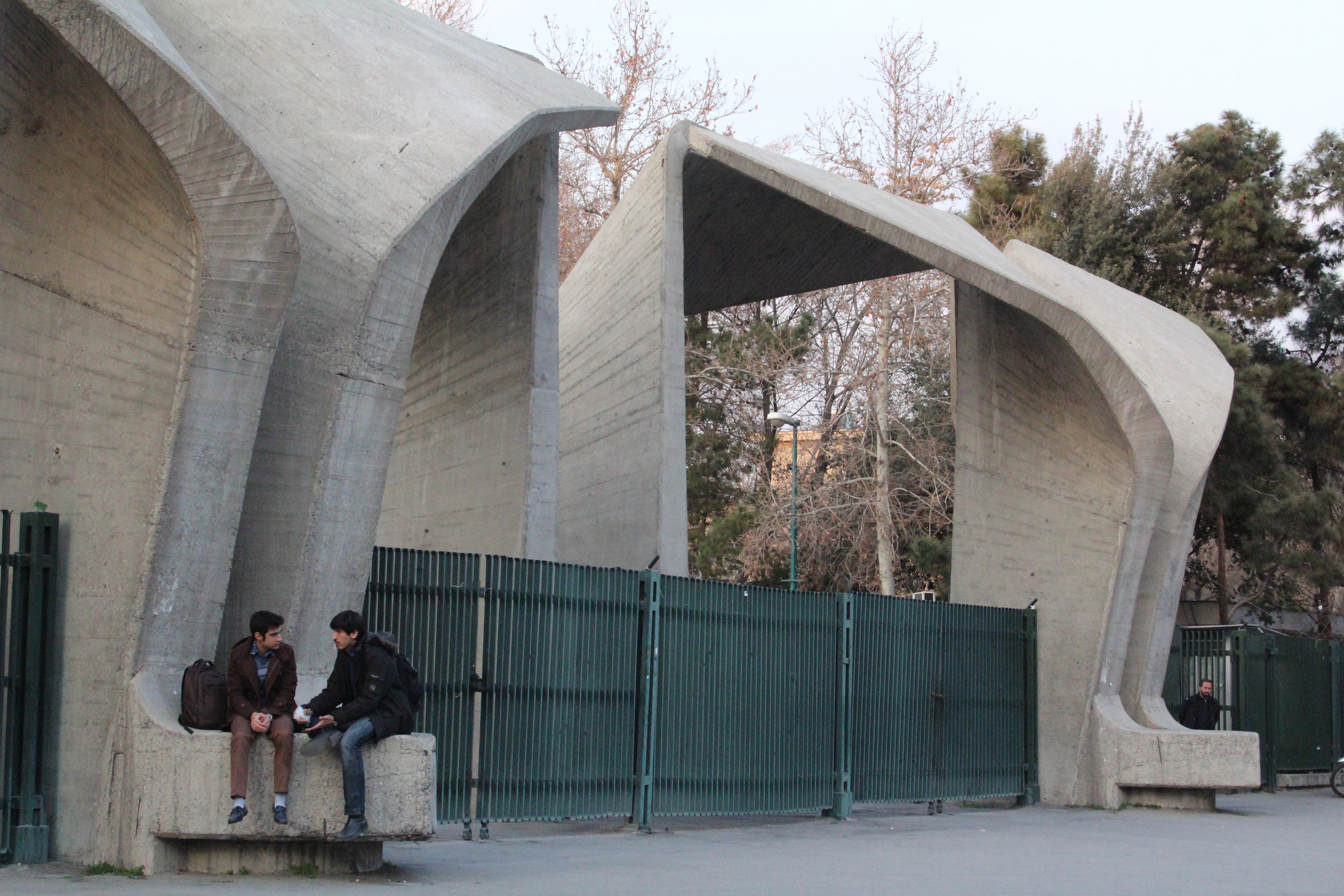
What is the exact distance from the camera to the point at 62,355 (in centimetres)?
784

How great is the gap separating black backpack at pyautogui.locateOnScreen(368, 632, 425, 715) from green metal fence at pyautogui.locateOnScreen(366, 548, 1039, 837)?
1516mm

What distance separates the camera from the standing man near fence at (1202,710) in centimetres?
1630

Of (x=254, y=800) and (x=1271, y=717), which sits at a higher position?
(x=254, y=800)

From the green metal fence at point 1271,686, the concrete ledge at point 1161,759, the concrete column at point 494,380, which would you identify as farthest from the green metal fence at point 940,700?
the green metal fence at point 1271,686

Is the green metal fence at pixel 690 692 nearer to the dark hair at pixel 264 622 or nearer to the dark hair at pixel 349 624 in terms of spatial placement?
the dark hair at pixel 349 624

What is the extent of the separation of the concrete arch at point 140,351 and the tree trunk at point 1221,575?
24382 millimetres

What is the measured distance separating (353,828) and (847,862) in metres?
3.62

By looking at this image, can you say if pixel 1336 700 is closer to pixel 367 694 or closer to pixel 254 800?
pixel 367 694

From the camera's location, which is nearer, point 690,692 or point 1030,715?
point 690,692

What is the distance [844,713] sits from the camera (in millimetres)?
12516

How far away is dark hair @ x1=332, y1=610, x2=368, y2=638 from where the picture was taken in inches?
290

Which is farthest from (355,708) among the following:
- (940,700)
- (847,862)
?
(940,700)

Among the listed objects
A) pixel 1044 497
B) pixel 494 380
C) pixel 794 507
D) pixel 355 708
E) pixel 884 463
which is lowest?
pixel 355 708

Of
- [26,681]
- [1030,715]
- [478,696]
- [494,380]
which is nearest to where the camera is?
[26,681]
